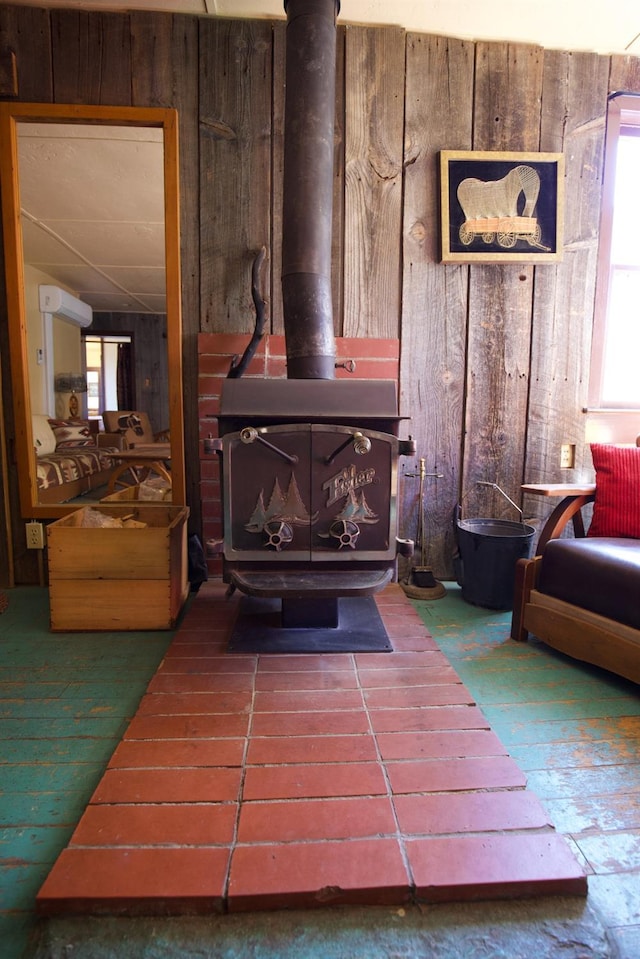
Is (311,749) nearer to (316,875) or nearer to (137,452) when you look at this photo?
(316,875)

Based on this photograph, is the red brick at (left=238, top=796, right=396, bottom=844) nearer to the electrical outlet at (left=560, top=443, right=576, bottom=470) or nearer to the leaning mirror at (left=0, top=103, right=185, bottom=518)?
the leaning mirror at (left=0, top=103, right=185, bottom=518)

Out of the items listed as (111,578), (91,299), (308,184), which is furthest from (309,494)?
(91,299)

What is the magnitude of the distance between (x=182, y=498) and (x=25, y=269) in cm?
118

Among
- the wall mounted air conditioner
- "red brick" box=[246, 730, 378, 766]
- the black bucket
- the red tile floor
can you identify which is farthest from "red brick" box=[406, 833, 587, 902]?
the wall mounted air conditioner

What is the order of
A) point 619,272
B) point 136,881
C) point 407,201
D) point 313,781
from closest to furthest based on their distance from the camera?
1. point 136,881
2. point 313,781
3. point 407,201
4. point 619,272

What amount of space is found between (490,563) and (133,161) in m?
2.26

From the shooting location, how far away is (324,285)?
5.95 ft

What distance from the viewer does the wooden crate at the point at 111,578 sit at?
1.82m

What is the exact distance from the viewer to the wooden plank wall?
2.08 metres

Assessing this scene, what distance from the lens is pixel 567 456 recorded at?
2.42m

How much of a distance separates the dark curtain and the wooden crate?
0.71 m

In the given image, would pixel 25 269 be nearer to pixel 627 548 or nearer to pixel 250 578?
pixel 250 578

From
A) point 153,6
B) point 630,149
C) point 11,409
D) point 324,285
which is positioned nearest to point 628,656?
point 324,285

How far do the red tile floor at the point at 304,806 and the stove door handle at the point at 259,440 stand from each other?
0.64 m
